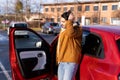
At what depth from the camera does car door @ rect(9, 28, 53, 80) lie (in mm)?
5457

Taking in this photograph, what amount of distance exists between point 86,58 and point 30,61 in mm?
1394

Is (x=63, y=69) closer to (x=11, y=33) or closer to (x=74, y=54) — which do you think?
(x=74, y=54)

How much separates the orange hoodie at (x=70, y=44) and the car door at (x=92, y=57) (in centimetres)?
13

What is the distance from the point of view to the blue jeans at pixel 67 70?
15.8 feet

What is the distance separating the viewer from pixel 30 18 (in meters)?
77.2

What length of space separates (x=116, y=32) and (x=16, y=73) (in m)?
1.85

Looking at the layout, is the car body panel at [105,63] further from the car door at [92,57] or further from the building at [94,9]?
the building at [94,9]

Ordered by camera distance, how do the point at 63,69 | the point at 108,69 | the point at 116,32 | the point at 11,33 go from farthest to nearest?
the point at 11,33
the point at 63,69
the point at 116,32
the point at 108,69

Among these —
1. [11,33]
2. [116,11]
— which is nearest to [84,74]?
[11,33]

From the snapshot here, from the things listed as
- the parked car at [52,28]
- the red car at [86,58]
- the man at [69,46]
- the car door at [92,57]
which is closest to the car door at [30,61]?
the red car at [86,58]

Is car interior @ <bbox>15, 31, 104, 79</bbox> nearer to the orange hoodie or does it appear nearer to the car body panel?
the orange hoodie

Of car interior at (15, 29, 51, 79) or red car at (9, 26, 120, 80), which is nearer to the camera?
red car at (9, 26, 120, 80)

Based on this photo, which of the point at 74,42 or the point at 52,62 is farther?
the point at 52,62

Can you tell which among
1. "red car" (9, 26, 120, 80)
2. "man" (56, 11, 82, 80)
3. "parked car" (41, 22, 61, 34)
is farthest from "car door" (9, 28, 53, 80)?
"parked car" (41, 22, 61, 34)
